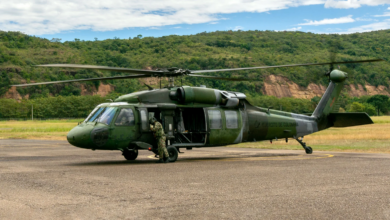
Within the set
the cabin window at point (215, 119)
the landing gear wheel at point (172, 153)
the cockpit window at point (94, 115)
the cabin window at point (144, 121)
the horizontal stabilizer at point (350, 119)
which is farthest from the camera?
the horizontal stabilizer at point (350, 119)

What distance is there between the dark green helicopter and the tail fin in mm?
916

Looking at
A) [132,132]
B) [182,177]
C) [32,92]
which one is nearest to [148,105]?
[132,132]

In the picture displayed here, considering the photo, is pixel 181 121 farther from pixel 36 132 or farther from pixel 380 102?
pixel 380 102

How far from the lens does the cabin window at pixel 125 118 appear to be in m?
16.5

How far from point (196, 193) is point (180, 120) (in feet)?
28.4

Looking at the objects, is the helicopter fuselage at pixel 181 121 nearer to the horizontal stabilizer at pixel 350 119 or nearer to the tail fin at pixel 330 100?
the tail fin at pixel 330 100

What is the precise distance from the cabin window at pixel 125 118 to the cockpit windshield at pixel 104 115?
27 centimetres

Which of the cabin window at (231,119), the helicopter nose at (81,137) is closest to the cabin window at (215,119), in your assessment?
the cabin window at (231,119)

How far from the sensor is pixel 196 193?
954cm

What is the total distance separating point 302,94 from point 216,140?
132 metres

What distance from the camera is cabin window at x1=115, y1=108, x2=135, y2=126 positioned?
16.5 m

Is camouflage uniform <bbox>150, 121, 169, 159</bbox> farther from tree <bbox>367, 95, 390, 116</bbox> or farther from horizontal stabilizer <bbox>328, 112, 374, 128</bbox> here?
tree <bbox>367, 95, 390, 116</bbox>

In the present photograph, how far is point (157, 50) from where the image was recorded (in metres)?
200

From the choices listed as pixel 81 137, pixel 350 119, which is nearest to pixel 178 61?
pixel 350 119
